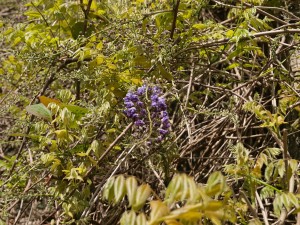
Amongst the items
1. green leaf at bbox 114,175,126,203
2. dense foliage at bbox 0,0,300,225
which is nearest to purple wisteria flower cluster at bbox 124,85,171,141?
dense foliage at bbox 0,0,300,225

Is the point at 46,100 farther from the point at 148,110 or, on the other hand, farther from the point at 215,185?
the point at 215,185

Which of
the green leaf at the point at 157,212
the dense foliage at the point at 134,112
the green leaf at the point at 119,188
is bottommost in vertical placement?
the dense foliage at the point at 134,112

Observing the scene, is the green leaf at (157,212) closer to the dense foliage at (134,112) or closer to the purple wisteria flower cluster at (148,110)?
the dense foliage at (134,112)

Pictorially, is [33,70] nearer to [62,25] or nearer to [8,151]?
[62,25]

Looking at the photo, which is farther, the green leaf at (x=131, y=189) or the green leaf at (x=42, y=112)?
the green leaf at (x=42, y=112)

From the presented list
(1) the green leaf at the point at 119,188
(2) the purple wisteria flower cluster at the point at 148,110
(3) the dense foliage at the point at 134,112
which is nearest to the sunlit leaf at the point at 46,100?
(3) the dense foliage at the point at 134,112

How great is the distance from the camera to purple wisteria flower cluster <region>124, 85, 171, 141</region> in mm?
1760

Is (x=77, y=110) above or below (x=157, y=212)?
below

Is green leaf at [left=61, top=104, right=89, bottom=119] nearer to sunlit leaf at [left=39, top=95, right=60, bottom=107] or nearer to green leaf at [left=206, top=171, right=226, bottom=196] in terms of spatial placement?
sunlit leaf at [left=39, top=95, right=60, bottom=107]

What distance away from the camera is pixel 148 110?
175cm

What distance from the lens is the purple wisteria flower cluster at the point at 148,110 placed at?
1760 mm

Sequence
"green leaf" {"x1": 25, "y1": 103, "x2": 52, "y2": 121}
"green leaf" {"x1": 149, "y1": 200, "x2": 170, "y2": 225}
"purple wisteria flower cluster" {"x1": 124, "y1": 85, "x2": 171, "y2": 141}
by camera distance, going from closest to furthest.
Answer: "green leaf" {"x1": 149, "y1": 200, "x2": 170, "y2": 225}, "purple wisteria flower cluster" {"x1": 124, "y1": 85, "x2": 171, "y2": 141}, "green leaf" {"x1": 25, "y1": 103, "x2": 52, "y2": 121}

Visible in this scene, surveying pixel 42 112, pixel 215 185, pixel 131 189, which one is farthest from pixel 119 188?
pixel 42 112

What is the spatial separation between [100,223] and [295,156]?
3.47 ft
